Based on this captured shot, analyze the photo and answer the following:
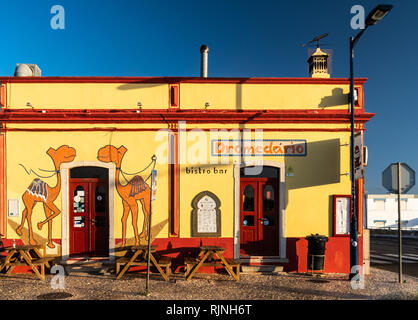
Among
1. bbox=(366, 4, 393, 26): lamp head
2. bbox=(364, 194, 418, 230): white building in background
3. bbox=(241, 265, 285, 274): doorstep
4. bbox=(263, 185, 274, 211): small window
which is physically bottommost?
bbox=(364, 194, 418, 230): white building in background

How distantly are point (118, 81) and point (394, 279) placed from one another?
969cm

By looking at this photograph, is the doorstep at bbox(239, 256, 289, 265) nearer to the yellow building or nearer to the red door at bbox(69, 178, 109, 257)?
the yellow building

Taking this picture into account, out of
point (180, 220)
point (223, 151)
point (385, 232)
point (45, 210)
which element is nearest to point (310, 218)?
point (223, 151)

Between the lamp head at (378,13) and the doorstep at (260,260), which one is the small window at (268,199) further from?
the lamp head at (378,13)

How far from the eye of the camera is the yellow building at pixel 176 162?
8359mm

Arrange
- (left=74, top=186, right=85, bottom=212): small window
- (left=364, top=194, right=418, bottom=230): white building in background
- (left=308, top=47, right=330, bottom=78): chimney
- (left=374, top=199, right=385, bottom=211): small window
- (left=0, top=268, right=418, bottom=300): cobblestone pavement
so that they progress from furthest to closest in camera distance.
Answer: (left=374, top=199, right=385, bottom=211): small window
(left=364, top=194, right=418, bottom=230): white building in background
(left=308, top=47, right=330, bottom=78): chimney
(left=74, top=186, right=85, bottom=212): small window
(left=0, top=268, right=418, bottom=300): cobblestone pavement

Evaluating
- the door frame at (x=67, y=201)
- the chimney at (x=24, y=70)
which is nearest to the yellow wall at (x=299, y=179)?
the door frame at (x=67, y=201)

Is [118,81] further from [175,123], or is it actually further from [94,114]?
[175,123]

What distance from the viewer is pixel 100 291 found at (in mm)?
6629

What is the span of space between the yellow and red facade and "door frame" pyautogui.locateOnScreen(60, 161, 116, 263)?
0.03 metres

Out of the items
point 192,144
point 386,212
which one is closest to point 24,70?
point 192,144

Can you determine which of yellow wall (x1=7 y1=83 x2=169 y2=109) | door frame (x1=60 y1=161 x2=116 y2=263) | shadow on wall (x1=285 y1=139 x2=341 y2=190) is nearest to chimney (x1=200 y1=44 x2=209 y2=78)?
yellow wall (x1=7 y1=83 x2=169 y2=109)

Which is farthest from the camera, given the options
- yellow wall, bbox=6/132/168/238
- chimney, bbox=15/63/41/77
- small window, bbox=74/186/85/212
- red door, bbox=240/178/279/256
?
chimney, bbox=15/63/41/77

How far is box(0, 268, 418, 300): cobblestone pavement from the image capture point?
6.38m
